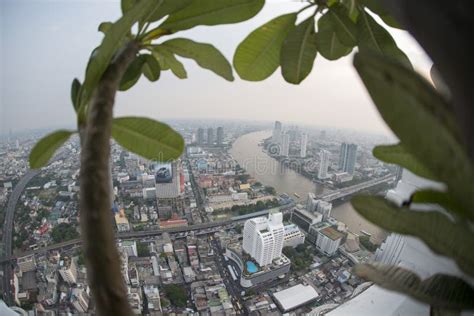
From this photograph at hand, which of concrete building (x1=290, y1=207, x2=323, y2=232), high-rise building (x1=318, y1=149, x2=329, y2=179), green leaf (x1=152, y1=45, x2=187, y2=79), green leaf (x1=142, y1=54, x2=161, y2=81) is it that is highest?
green leaf (x1=152, y1=45, x2=187, y2=79)

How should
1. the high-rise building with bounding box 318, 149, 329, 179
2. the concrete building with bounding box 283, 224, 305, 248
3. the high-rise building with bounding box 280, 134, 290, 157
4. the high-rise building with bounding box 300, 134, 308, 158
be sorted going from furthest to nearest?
the high-rise building with bounding box 280, 134, 290, 157, the high-rise building with bounding box 300, 134, 308, 158, the high-rise building with bounding box 318, 149, 329, 179, the concrete building with bounding box 283, 224, 305, 248

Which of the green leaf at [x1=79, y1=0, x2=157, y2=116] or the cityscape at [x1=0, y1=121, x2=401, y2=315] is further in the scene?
the cityscape at [x1=0, y1=121, x2=401, y2=315]

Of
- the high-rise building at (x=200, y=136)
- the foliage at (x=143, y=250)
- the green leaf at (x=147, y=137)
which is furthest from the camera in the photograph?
the high-rise building at (x=200, y=136)

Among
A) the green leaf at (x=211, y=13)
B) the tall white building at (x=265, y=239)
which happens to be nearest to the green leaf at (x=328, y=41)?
the green leaf at (x=211, y=13)

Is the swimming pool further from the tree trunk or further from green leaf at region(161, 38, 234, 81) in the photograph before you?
the tree trunk

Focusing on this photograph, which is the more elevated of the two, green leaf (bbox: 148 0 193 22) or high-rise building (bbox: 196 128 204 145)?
green leaf (bbox: 148 0 193 22)

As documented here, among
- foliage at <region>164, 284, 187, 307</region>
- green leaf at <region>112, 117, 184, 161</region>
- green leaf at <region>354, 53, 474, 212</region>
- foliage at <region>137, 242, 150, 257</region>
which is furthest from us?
foliage at <region>137, 242, 150, 257</region>

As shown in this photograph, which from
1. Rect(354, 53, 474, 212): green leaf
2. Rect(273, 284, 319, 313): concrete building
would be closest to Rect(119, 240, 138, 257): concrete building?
Rect(273, 284, 319, 313): concrete building

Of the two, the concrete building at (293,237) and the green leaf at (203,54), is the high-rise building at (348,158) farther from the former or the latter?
the green leaf at (203,54)
